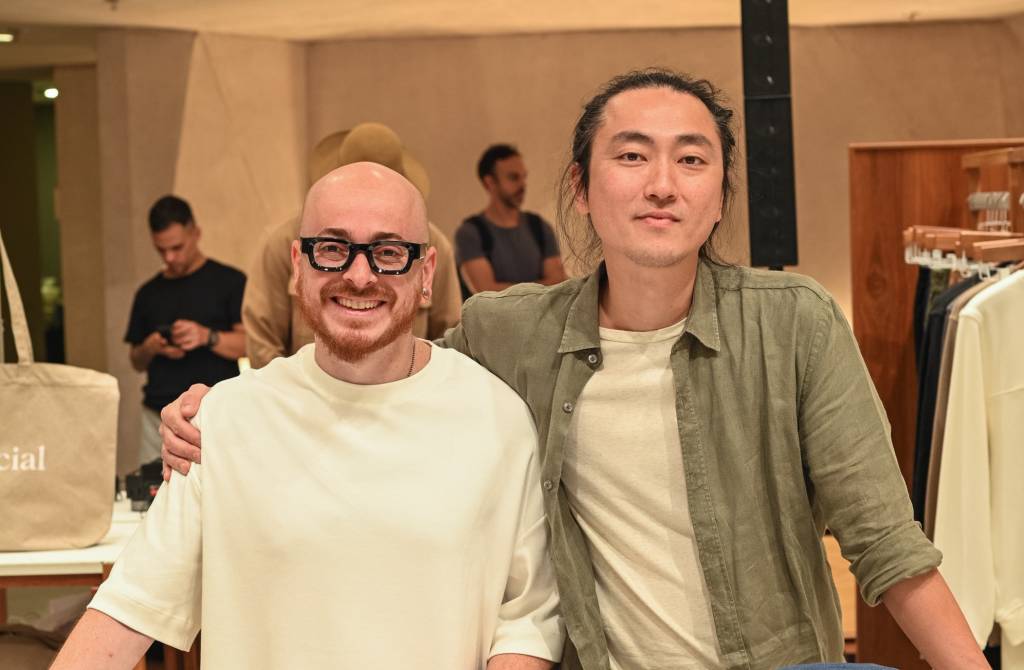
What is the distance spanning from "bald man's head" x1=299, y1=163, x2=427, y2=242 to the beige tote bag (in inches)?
41.6

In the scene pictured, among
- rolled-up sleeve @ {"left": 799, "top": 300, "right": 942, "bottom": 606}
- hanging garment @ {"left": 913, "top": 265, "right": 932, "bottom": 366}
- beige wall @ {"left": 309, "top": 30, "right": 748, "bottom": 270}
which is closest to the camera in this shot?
rolled-up sleeve @ {"left": 799, "top": 300, "right": 942, "bottom": 606}

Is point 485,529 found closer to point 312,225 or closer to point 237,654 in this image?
point 237,654

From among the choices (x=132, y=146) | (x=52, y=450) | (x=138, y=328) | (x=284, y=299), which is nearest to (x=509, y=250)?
(x=138, y=328)

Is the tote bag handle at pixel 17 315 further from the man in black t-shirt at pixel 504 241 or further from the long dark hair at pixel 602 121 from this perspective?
the man in black t-shirt at pixel 504 241

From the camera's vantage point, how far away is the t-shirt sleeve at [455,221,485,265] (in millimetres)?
5863

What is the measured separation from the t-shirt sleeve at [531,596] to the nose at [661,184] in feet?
1.42

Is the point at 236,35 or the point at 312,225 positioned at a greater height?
the point at 236,35

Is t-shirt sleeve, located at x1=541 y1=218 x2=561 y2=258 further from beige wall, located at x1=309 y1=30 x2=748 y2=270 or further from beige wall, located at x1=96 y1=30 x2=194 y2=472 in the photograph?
beige wall, located at x1=96 y1=30 x2=194 y2=472

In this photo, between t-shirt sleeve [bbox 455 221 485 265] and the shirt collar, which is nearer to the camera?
the shirt collar

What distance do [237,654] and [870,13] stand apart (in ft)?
23.3

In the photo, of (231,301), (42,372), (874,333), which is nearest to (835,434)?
(42,372)

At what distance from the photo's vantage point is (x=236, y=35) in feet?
26.2

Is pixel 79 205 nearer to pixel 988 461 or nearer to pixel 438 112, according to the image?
pixel 438 112

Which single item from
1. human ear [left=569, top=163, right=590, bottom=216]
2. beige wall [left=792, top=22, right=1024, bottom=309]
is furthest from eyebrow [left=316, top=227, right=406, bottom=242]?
beige wall [left=792, top=22, right=1024, bottom=309]
